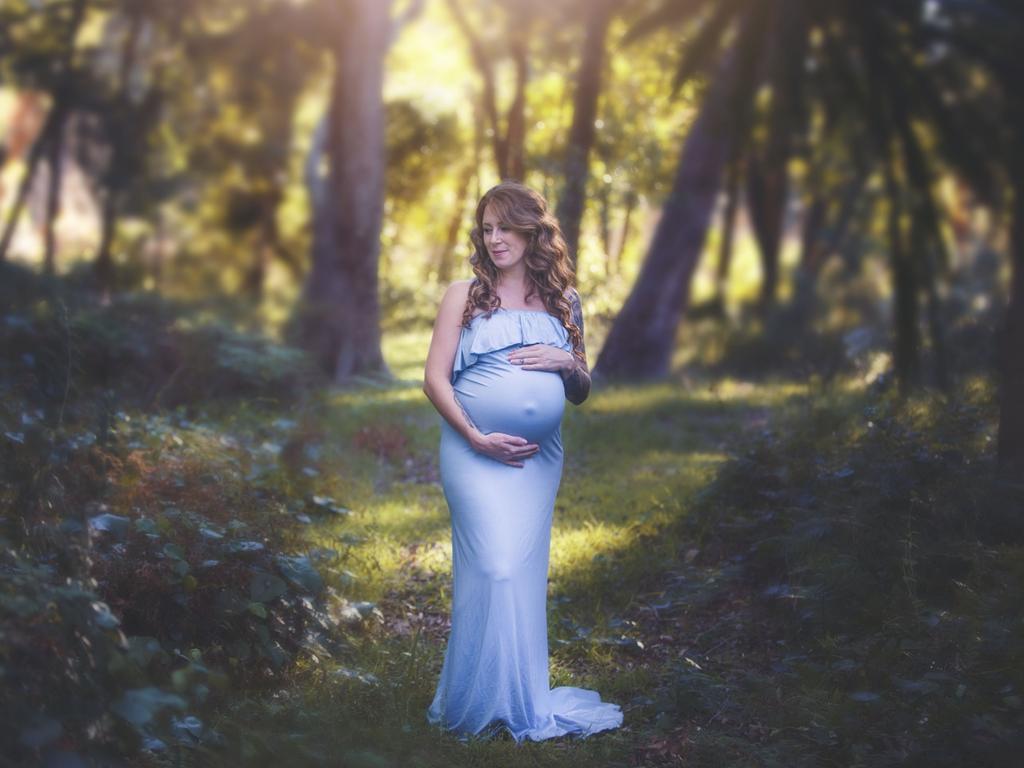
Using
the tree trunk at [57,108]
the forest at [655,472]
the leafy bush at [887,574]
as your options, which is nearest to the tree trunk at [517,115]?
the forest at [655,472]

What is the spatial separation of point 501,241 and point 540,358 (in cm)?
53

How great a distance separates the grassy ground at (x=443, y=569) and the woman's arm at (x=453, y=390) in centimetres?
118

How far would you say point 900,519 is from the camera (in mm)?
5895

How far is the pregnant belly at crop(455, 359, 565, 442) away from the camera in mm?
4859

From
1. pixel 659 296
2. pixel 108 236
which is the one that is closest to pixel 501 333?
pixel 659 296

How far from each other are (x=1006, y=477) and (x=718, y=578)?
5.56 feet

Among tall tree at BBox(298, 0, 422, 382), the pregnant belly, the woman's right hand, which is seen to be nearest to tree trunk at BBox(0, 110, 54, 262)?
tall tree at BBox(298, 0, 422, 382)

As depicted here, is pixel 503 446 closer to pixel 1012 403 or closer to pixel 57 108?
pixel 1012 403

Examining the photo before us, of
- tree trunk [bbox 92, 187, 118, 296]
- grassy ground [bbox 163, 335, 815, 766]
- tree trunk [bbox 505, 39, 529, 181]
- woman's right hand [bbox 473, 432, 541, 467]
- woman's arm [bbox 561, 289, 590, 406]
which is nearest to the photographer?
grassy ground [bbox 163, 335, 815, 766]

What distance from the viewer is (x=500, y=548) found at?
189 inches

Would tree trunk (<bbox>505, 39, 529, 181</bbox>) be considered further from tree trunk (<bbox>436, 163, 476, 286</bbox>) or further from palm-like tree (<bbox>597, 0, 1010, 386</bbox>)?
palm-like tree (<bbox>597, 0, 1010, 386</bbox>)

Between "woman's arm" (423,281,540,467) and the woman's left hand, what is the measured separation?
277 mm

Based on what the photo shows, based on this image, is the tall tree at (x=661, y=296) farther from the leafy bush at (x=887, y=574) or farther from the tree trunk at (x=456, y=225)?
the tree trunk at (x=456, y=225)

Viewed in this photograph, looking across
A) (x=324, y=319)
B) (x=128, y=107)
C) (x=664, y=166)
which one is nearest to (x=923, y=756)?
(x=324, y=319)
